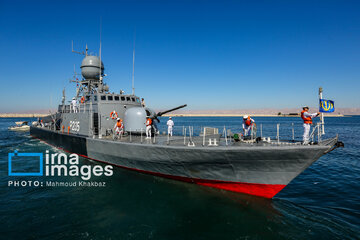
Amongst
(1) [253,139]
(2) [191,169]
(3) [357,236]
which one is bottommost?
(3) [357,236]

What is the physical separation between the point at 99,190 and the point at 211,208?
4765mm

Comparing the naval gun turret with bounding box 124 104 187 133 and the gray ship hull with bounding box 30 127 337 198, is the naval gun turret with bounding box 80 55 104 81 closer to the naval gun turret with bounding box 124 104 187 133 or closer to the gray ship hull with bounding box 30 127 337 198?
the naval gun turret with bounding box 124 104 187 133

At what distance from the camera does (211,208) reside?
21.8ft

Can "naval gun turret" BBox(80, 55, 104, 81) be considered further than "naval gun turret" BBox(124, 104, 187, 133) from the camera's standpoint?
Yes

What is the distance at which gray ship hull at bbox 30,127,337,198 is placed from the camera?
6.60 m

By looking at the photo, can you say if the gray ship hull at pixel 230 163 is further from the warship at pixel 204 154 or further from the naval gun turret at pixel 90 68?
the naval gun turret at pixel 90 68

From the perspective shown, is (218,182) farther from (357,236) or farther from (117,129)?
(117,129)

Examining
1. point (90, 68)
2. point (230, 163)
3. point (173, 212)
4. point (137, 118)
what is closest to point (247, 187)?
point (230, 163)

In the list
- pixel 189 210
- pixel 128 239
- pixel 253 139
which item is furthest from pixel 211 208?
pixel 253 139

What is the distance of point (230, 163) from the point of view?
7.26 meters

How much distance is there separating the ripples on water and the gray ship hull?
464 mm

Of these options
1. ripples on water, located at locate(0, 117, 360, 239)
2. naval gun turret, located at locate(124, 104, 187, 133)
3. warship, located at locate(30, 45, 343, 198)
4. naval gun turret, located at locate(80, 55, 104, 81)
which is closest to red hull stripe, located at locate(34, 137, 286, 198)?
warship, located at locate(30, 45, 343, 198)

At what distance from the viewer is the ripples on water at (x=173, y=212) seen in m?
5.33

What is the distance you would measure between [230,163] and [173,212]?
270 cm
